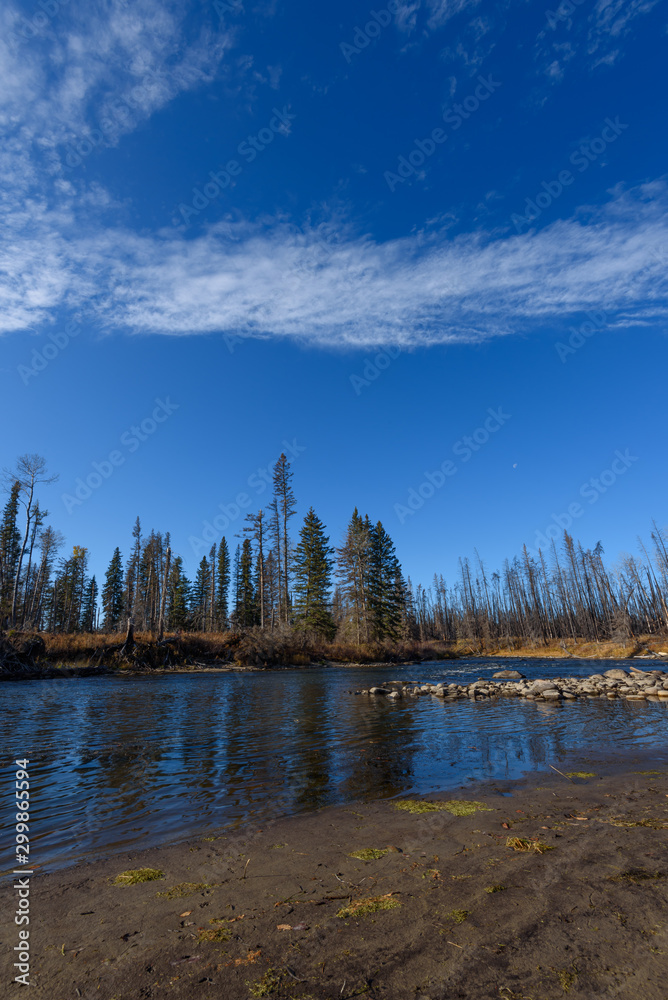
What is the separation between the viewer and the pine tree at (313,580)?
50906mm

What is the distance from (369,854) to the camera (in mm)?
4672

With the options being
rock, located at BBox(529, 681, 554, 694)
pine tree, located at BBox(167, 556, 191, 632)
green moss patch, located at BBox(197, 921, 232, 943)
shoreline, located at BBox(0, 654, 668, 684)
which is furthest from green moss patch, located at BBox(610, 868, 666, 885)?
pine tree, located at BBox(167, 556, 191, 632)

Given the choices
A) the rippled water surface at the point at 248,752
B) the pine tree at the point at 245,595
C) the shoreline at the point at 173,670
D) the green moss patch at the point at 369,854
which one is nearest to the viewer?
the green moss patch at the point at 369,854

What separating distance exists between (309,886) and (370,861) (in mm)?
819

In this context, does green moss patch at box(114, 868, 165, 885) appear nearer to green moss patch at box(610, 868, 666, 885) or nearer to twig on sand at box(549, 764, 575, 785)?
green moss patch at box(610, 868, 666, 885)

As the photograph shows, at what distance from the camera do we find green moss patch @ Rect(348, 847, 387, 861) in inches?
180

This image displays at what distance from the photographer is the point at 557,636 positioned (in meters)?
82.1

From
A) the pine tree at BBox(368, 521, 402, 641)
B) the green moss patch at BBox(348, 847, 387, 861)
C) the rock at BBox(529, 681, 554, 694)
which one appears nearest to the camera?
the green moss patch at BBox(348, 847, 387, 861)

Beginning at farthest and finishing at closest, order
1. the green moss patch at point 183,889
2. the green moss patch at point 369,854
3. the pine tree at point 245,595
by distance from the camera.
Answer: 1. the pine tree at point 245,595
2. the green moss patch at point 369,854
3. the green moss patch at point 183,889

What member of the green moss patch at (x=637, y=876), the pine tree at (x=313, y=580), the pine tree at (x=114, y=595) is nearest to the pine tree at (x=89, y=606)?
the pine tree at (x=114, y=595)

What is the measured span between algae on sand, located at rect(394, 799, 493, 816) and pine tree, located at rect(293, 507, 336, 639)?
42986 millimetres

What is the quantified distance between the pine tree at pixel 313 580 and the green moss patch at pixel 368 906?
45.8m

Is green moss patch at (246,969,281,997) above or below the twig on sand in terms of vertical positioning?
above

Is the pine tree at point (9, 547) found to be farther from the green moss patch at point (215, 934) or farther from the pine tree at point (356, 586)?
the green moss patch at point (215, 934)
